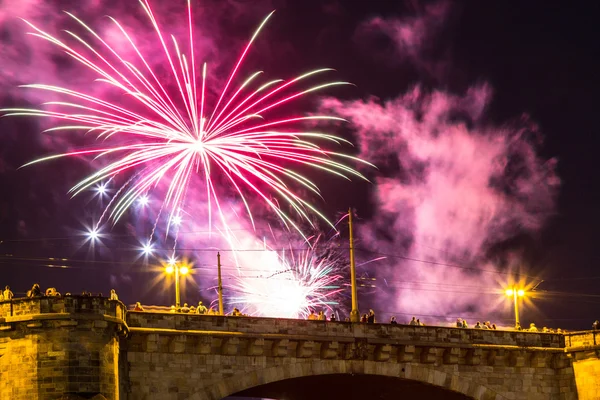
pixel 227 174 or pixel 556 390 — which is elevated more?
pixel 227 174

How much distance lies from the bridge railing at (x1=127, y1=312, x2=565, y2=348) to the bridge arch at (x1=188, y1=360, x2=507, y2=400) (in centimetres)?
151

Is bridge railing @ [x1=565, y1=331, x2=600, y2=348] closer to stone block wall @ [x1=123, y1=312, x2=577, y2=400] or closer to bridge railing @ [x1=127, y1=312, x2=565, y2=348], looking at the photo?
bridge railing @ [x1=127, y1=312, x2=565, y2=348]

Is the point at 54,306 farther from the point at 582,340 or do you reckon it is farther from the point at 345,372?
the point at 582,340

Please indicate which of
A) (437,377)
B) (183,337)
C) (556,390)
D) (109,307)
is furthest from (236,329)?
(556,390)

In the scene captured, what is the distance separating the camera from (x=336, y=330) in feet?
222

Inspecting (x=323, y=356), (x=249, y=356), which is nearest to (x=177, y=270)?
(x=249, y=356)

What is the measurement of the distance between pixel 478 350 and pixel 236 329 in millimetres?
17087

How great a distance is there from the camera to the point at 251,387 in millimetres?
65750

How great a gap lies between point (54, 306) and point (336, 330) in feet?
58.2

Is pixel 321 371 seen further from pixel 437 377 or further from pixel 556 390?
pixel 556 390

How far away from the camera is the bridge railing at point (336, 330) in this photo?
6162 cm

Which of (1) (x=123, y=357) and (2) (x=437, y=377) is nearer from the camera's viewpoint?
(1) (x=123, y=357)

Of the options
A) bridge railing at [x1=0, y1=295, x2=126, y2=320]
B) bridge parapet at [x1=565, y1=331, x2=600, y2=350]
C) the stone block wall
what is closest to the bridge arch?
the stone block wall

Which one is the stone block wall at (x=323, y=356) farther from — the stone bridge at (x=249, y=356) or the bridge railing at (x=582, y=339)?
the bridge railing at (x=582, y=339)
